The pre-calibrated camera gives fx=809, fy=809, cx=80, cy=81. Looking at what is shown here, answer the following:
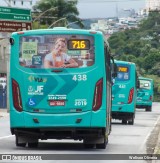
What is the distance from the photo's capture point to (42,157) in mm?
18297

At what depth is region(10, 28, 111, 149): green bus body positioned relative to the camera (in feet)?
66.9

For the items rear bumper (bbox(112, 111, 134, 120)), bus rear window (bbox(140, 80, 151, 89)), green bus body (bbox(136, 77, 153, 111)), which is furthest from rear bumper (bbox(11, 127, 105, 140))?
bus rear window (bbox(140, 80, 151, 89))

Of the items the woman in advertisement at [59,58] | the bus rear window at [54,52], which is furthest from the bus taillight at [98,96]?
the woman in advertisement at [59,58]

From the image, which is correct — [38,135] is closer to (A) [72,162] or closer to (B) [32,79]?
(B) [32,79]

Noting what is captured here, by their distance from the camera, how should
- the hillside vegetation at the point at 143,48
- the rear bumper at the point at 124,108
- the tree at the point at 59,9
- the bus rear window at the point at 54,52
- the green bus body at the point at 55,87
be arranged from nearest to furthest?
the green bus body at the point at 55,87 → the bus rear window at the point at 54,52 → the rear bumper at the point at 124,108 → the tree at the point at 59,9 → the hillside vegetation at the point at 143,48

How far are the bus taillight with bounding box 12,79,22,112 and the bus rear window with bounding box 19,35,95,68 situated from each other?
553 mm

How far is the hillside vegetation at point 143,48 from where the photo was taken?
145 metres

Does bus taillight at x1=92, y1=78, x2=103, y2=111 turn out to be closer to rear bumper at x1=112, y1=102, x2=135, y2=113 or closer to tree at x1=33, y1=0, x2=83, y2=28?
rear bumper at x1=112, y1=102, x2=135, y2=113

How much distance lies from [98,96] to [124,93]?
756 inches

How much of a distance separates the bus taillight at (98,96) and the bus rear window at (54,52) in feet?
1.80

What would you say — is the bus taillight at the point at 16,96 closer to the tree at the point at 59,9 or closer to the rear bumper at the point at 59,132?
the rear bumper at the point at 59,132

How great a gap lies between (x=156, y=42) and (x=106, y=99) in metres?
160

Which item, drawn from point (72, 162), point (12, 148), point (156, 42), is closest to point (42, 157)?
point (72, 162)

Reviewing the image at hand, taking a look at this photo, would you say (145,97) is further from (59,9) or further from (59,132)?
(59,132)
